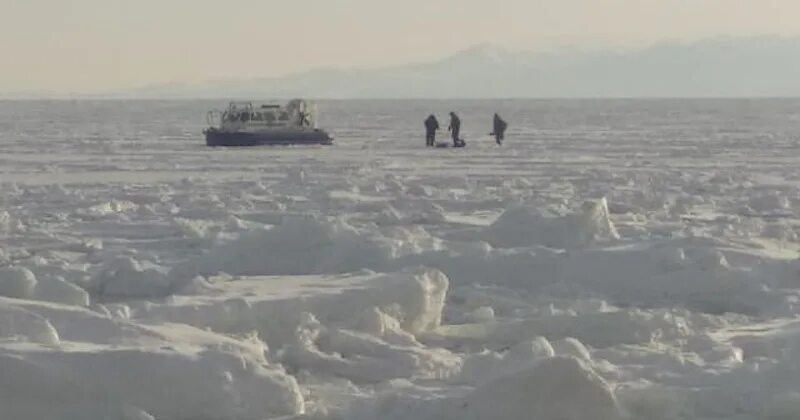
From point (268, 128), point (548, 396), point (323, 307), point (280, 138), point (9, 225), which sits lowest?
point (280, 138)

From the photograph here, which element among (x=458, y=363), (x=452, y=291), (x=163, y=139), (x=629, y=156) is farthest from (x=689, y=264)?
(x=163, y=139)

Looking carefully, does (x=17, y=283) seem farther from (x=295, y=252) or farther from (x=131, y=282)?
(x=295, y=252)

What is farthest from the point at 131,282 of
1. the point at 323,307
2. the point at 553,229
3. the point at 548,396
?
the point at 548,396

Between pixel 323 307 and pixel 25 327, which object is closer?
pixel 25 327

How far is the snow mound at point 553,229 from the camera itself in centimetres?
1173

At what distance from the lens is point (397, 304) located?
8.26 m

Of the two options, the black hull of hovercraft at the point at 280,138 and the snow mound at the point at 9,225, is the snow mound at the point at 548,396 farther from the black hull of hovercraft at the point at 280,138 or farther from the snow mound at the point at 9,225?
the black hull of hovercraft at the point at 280,138

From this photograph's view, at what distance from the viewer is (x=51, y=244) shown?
1276 cm

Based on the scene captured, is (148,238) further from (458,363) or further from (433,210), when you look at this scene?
(458,363)

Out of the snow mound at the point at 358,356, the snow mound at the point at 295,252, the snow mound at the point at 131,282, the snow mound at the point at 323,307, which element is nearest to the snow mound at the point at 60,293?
the snow mound at the point at 323,307

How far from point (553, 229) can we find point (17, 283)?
5.04 m

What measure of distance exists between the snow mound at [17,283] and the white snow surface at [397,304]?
0.02m

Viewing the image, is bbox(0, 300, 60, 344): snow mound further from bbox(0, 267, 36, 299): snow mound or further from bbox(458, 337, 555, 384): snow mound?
bbox(458, 337, 555, 384): snow mound

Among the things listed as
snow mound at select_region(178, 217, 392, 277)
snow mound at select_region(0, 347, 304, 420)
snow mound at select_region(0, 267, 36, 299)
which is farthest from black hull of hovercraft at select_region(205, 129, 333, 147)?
snow mound at select_region(0, 347, 304, 420)
